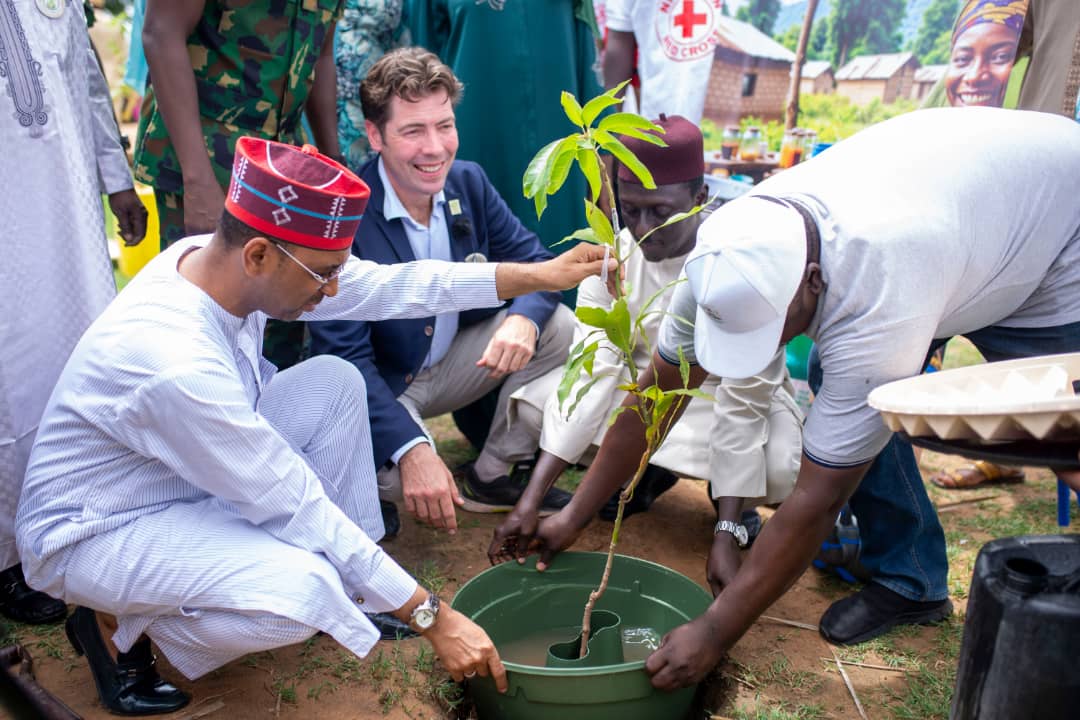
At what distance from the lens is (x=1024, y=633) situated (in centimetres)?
136

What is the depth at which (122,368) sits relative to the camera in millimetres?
1669

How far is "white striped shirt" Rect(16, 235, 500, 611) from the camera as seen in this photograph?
65.1 inches

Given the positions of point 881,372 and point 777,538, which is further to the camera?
point 777,538

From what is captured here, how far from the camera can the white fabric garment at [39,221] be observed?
7.23 feet

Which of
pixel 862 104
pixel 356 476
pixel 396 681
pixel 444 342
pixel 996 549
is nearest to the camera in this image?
pixel 996 549

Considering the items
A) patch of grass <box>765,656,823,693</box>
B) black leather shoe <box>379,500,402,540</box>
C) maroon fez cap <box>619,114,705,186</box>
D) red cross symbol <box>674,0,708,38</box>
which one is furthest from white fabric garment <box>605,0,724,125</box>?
patch of grass <box>765,656,823,693</box>

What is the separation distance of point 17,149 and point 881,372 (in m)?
2.09

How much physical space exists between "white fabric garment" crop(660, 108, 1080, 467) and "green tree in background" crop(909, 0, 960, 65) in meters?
2.13

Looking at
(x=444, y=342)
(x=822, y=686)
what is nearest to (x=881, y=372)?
(x=822, y=686)

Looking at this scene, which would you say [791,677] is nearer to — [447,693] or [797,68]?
[447,693]

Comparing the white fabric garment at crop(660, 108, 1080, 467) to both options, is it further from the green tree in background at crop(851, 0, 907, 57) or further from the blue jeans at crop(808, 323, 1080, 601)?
the green tree in background at crop(851, 0, 907, 57)

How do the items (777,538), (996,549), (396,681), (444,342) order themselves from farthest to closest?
(444,342)
(396,681)
(777,538)
(996,549)

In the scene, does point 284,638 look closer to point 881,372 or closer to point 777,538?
point 777,538

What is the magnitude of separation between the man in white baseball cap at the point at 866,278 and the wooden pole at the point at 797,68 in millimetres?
2171
